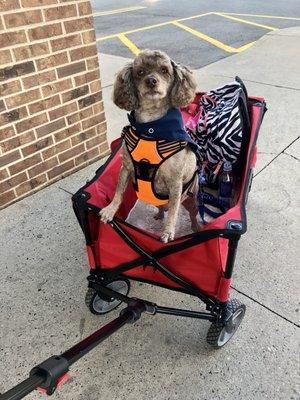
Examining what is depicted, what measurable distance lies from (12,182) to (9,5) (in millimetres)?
1253

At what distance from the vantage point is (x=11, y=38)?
257cm

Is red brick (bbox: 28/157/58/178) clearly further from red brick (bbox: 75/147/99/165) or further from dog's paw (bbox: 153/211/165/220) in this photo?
dog's paw (bbox: 153/211/165/220)

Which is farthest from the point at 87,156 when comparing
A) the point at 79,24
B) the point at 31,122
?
the point at 79,24

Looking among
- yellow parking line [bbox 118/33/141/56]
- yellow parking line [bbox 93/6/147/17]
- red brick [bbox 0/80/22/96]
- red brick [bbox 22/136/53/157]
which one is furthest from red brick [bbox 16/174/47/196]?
yellow parking line [bbox 93/6/147/17]

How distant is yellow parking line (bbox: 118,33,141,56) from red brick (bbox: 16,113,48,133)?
469cm

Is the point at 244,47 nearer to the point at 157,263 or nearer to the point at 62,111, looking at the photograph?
the point at 62,111

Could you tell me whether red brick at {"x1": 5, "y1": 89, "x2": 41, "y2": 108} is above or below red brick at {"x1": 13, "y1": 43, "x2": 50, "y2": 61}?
below

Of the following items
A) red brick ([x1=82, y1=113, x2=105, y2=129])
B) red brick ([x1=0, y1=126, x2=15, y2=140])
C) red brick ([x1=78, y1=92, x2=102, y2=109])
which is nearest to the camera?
red brick ([x1=0, y1=126, x2=15, y2=140])

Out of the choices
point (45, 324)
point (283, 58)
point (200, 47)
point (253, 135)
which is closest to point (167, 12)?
point (200, 47)

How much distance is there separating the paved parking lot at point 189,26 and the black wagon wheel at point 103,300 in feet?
16.1

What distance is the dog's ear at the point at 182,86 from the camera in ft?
6.08

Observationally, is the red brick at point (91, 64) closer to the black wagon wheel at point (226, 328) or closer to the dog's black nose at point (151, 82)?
the dog's black nose at point (151, 82)

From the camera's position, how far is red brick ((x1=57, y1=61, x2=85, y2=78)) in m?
2.99

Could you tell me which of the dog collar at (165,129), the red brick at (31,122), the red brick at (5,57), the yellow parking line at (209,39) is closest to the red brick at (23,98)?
the red brick at (31,122)
